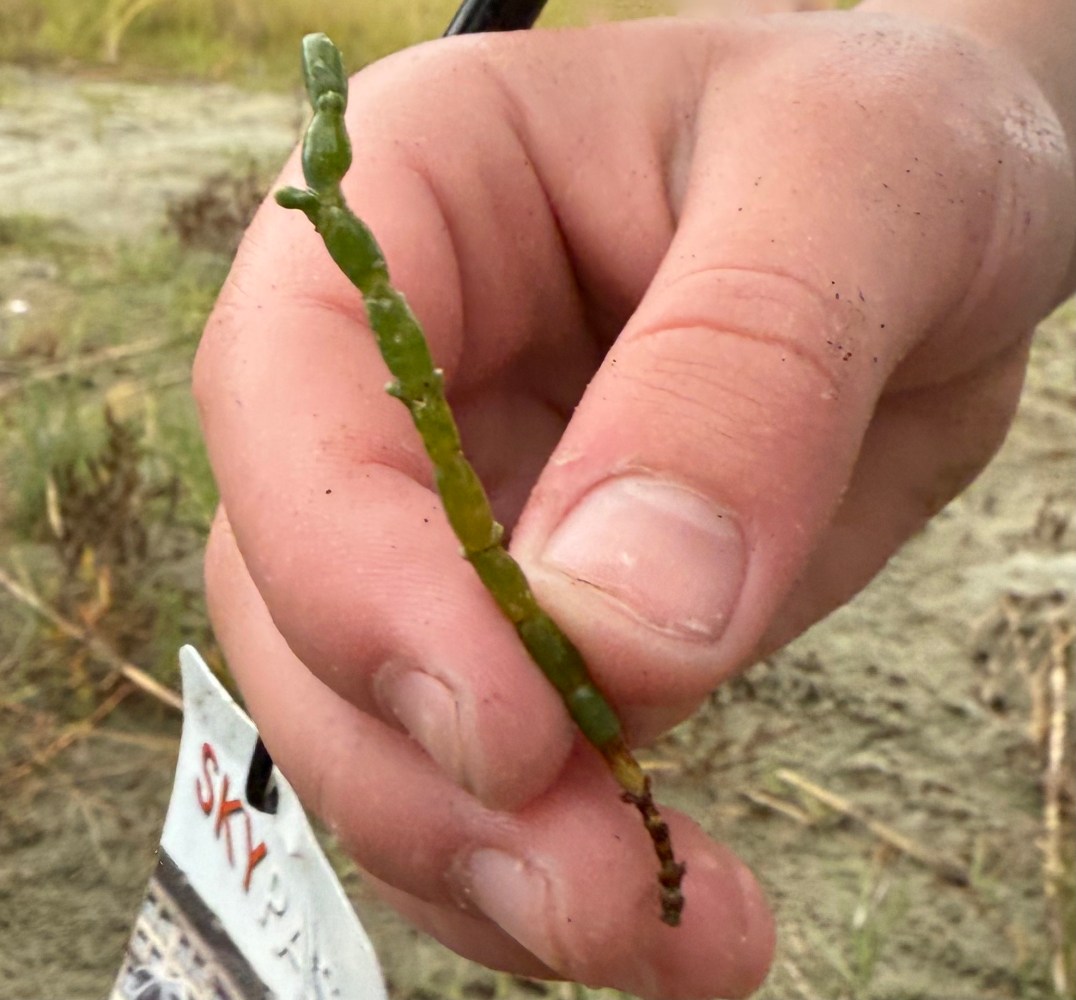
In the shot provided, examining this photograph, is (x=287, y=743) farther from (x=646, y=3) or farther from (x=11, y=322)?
(x=11, y=322)

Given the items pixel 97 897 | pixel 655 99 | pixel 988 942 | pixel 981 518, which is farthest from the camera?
pixel 981 518

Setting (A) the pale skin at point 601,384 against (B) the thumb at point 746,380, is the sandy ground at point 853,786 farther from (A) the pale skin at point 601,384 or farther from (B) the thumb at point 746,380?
(B) the thumb at point 746,380

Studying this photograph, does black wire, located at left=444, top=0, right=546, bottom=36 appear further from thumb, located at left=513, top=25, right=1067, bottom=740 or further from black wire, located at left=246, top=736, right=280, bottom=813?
black wire, located at left=246, top=736, right=280, bottom=813

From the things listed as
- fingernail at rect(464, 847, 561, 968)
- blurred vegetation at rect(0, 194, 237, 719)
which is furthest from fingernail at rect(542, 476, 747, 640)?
blurred vegetation at rect(0, 194, 237, 719)

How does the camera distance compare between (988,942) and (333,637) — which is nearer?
(333,637)

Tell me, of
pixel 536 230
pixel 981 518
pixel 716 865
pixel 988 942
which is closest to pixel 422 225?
pixel 536 230

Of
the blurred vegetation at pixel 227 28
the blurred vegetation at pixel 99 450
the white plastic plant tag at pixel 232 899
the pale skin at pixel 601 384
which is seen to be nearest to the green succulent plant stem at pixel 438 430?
the pale skin at pixel 601 384
